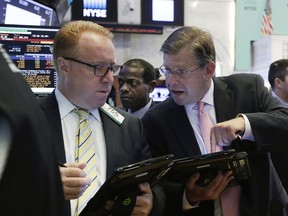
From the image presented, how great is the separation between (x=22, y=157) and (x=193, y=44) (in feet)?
4.77

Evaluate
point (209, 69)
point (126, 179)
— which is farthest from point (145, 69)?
point (126, 179)

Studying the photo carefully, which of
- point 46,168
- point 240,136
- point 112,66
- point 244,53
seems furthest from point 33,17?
point 244,53

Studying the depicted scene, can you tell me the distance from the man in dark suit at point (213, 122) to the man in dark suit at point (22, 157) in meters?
1.13

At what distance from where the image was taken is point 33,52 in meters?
2.82

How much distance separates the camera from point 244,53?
7.74 meters

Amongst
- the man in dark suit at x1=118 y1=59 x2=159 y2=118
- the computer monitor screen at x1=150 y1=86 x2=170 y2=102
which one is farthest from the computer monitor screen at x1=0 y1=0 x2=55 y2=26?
the computer monitor screen at x1=150 y1=86 x2=170 y2=102

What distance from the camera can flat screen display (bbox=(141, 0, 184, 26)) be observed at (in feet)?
23.6

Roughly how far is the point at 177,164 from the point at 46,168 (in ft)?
3.11

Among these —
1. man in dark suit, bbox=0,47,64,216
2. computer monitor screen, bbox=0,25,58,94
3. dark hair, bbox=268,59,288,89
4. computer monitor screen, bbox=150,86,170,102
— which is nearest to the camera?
man in dark suit, bbox=0,47,64,216

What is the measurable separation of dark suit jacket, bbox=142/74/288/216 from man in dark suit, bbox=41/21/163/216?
0.40 feet

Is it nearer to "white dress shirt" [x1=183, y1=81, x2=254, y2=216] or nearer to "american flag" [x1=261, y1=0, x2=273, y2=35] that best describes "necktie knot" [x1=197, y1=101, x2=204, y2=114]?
"white dress shirt" [x1=183, y1=81, x2=254, y2=216]

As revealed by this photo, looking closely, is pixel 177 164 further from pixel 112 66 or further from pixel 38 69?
pixel 38 69

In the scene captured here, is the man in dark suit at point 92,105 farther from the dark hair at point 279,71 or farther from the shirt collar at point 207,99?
the dark hair at point 279,71

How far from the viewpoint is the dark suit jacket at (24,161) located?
0.61m
